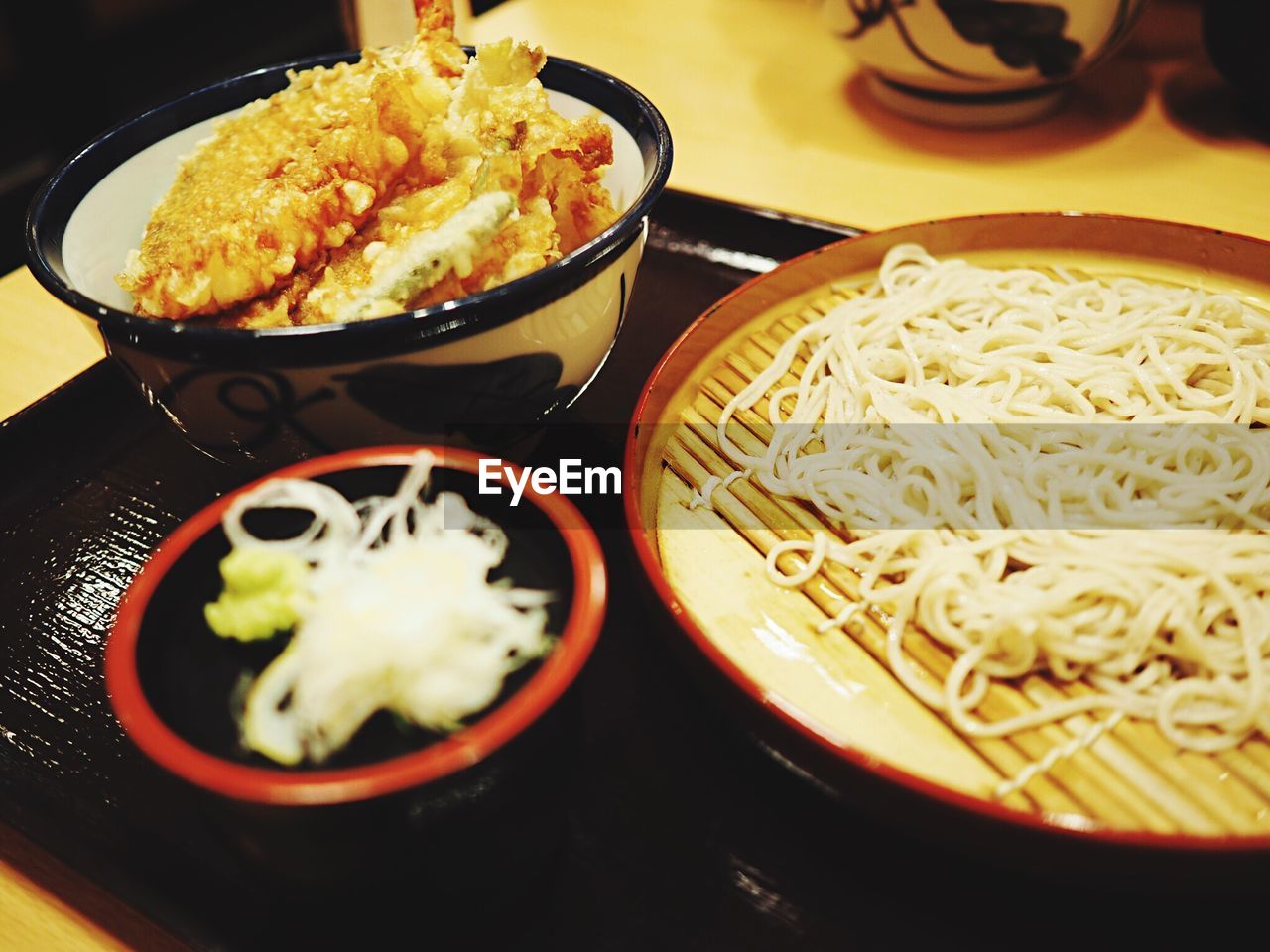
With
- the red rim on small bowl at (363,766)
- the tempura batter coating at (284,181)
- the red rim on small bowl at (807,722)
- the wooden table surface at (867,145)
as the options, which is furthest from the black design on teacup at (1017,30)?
the red rim on small bowl at (363,766)

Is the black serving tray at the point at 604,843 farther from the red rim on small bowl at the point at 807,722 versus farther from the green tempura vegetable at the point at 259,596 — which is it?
the green tempura vegetable at the point at 259,596

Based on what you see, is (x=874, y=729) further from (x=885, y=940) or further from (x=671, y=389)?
(x=671, y=389)

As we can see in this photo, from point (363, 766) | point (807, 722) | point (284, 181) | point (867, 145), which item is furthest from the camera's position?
point (867, 145)

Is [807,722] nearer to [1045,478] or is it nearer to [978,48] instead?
[1045,478]

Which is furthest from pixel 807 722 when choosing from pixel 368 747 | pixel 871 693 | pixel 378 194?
pixel 378 194

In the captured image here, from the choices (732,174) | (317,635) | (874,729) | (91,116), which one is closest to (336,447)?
(317,635)

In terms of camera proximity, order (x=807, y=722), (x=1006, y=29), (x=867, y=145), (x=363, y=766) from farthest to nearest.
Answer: (x=867, y=145)
(x=1006, y=29)
(x=807, y=722)
(x=363, y=766)
